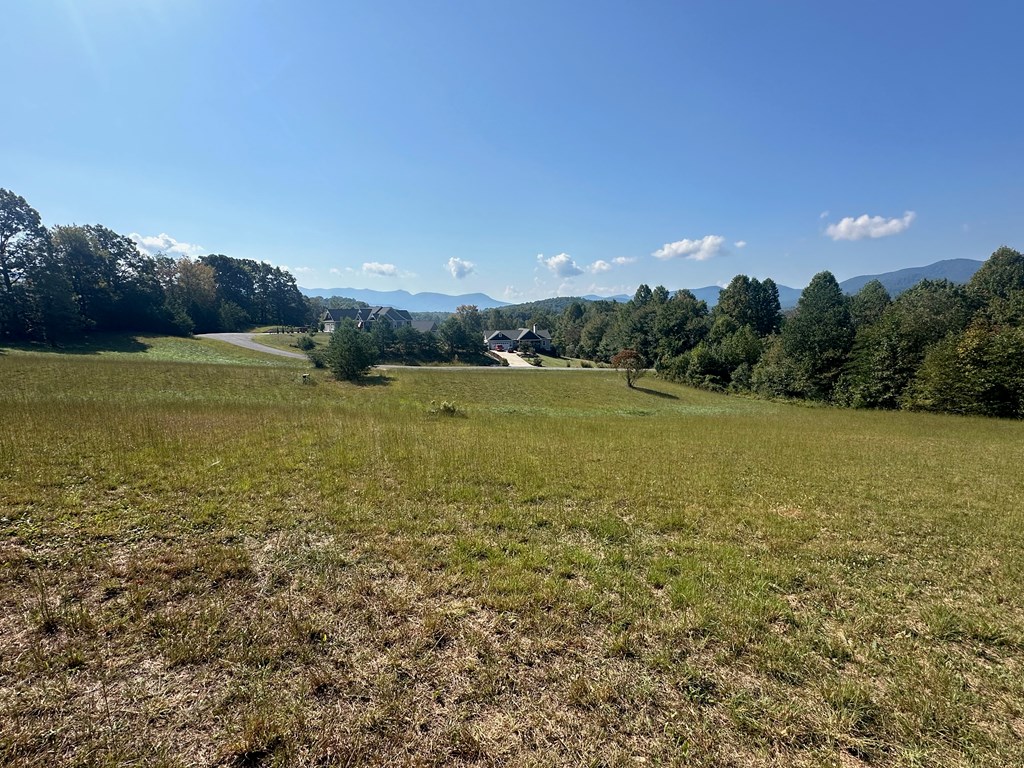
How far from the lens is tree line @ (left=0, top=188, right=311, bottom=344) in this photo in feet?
122

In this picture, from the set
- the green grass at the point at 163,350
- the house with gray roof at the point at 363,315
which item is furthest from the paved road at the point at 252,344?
the house with gray roof at the point at 363,315

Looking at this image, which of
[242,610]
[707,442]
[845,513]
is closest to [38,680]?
[242,610]

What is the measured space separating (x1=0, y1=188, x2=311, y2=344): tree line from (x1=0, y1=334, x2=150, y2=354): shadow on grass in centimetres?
137

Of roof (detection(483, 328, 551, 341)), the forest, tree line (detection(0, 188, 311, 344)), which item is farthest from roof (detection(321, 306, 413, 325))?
the forest

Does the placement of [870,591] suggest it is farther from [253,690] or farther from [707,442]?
[707,442]

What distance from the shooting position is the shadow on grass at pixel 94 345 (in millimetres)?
35188

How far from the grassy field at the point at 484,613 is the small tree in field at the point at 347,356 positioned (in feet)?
86.5

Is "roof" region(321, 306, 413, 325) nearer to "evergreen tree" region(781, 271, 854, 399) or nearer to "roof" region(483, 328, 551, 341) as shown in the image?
"roof" region(483, 328, 551, 341)

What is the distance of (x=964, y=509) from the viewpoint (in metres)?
8.47

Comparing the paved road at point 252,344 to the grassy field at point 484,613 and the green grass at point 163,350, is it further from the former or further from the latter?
the grassy field at point 484,613

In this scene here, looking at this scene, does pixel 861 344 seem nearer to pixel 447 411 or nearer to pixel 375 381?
pixel 447 411

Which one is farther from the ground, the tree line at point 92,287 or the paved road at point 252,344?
the tree line at point 92,287

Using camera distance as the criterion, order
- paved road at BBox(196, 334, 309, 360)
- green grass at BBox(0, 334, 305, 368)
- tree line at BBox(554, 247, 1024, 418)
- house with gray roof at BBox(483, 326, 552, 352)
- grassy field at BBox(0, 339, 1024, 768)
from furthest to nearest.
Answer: house with gray roof at BBox(483, 326, 552, 352) → paved road at BBox(196, 334, 309, 360) → green grass at BBox(0, 334, 305, 368) → tree line at BBox(554, 247, 1024, 418) → grassy field at BBox(0, 339, 1024, 768)

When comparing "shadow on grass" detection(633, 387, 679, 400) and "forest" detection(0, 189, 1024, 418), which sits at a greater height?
"forest" detection(0, 189, 1024, 418)
